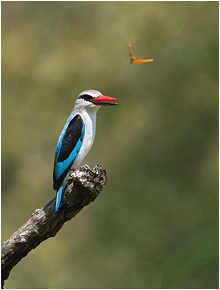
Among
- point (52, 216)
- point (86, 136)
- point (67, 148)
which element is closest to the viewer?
point (52, 216)

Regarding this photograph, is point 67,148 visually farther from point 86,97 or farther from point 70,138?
point 86,97

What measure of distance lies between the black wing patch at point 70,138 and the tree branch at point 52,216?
1.24 ft

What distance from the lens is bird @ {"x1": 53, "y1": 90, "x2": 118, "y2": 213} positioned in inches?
119

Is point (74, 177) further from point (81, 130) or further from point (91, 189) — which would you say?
point (81, 130)

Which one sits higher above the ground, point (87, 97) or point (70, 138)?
point (87, 97)

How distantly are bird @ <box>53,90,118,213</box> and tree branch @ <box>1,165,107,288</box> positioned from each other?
22 cm

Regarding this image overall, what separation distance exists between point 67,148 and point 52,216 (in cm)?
65

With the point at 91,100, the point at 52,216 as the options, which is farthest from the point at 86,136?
the point at 52,216

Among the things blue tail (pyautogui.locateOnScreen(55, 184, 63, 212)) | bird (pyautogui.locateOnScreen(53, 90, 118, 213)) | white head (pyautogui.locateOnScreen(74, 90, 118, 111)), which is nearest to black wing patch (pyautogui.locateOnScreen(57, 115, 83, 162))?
bird (pyautogui.locateOnScreen(53, 90, 118, 213))

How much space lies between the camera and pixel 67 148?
10.1 feet

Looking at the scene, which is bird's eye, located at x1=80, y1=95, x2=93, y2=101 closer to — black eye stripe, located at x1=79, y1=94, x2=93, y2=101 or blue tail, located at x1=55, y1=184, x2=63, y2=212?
black eye stripe, located at x1=79, y1=94, x2=93, y2=101

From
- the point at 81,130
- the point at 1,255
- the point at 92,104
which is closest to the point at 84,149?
the point at 81,130

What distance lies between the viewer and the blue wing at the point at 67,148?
3.00 m

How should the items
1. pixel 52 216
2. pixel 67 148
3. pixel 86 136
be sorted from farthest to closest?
pixel 86 136 → pixel 67 148 → pixel 52 216
